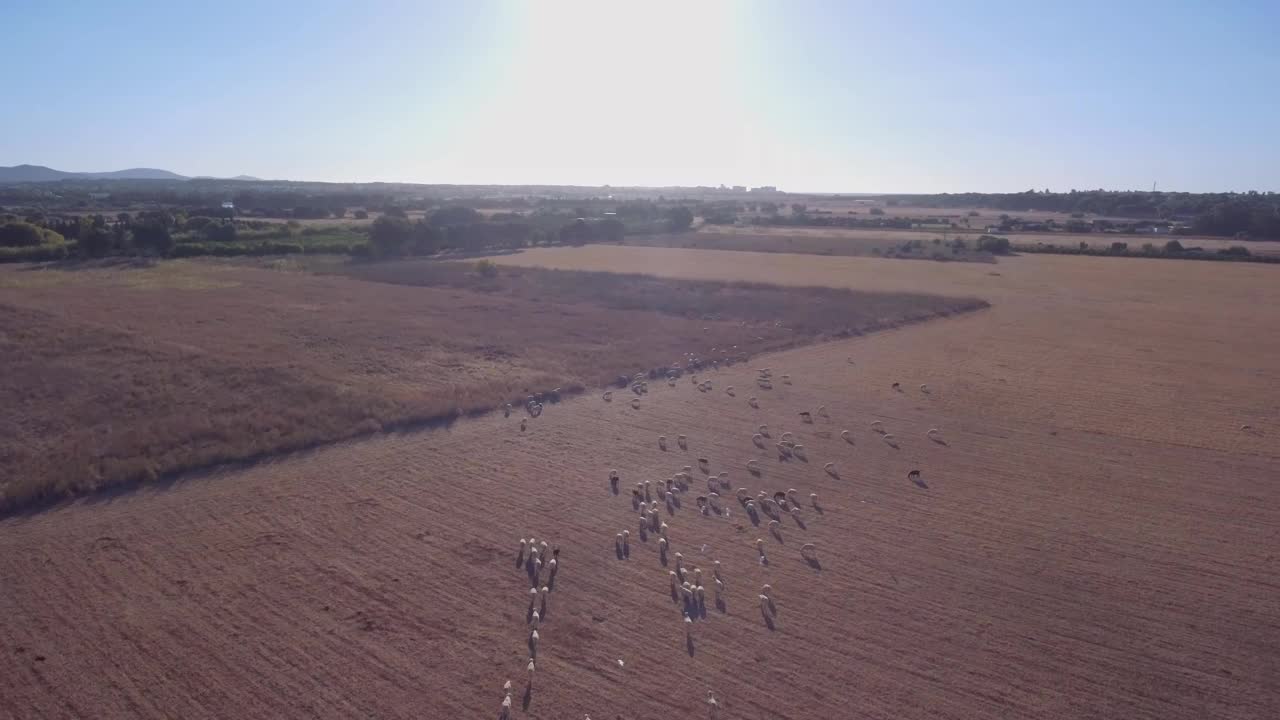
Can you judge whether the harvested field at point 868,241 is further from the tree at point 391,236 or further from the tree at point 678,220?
the tree at point 391,236

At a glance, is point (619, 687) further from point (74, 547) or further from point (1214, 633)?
point (74, 547)

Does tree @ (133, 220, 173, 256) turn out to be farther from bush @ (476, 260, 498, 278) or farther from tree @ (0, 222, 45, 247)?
bush @ (476, 260, 498, 278)

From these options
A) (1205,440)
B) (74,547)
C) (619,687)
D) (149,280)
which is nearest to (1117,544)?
(1205,440)

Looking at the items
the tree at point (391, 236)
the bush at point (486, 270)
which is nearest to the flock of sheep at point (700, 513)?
the bush at point (486, 270)

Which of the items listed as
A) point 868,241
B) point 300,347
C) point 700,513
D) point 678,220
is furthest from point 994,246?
point 700,513

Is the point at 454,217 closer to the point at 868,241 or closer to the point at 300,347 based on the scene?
the point at 868,241

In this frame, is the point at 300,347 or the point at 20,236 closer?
the point at 300,347

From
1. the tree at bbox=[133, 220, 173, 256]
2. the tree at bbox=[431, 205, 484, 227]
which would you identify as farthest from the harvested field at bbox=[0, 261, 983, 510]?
the tree at bbox=[431, 205, 484, 227]
